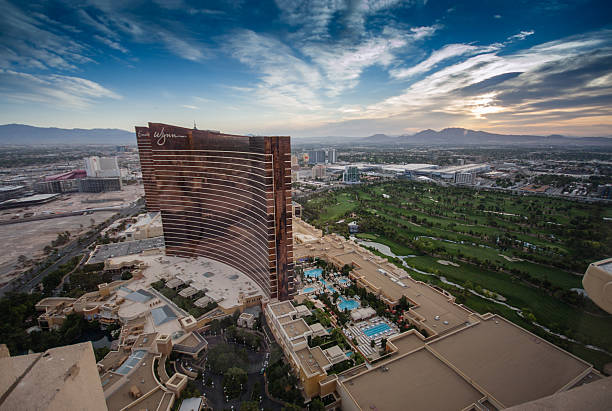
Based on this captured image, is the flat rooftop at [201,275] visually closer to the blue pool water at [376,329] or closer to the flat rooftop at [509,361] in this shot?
the blue pool water at [376,329]

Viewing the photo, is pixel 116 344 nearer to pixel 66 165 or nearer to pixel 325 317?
pixel 325 317

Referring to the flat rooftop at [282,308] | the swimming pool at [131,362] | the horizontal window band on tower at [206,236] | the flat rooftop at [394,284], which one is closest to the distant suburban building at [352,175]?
the flat rooftop at [394,284]

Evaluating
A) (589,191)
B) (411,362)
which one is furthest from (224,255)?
(589,191)

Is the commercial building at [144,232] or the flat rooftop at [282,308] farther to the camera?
the commercial building at [144,232]

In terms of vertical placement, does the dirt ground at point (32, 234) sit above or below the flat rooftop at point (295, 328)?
below

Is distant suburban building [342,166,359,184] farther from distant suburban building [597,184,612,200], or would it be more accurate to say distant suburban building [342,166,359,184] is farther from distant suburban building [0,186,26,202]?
distant suburban building [0,186,26,202]

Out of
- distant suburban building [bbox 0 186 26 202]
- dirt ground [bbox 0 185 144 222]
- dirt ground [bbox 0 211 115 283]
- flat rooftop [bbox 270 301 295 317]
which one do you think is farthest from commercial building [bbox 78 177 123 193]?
flat rooftop [bbox 270 301 295 317]

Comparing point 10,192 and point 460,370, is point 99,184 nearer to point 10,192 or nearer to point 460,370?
point 10,192

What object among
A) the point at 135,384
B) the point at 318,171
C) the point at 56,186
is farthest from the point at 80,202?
the point at 135,384
